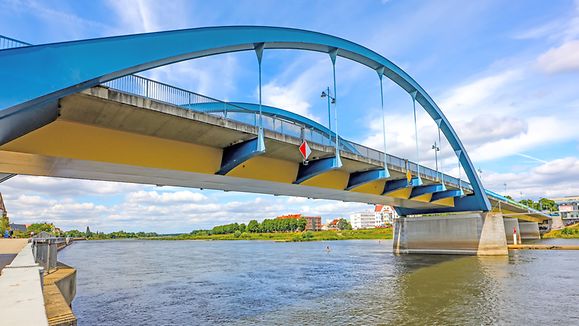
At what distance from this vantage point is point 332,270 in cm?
2692

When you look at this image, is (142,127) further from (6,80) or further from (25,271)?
(25,271)

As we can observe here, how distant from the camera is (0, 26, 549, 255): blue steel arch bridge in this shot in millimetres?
7461

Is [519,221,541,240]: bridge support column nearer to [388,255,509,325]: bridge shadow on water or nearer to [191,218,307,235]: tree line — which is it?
[388,255,509,325]: bridge shadow on water

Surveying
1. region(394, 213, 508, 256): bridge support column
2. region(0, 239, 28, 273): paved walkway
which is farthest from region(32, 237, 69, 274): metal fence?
region(394, 213, 508, 256): bridge support column

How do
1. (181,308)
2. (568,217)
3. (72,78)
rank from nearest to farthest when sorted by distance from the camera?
(72,78)
(181,308)
(568,217)

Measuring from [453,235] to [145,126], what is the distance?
34.5m

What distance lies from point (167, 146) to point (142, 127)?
1.35 m

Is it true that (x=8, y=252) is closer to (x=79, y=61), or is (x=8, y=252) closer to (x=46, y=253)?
(x=46, y=253)

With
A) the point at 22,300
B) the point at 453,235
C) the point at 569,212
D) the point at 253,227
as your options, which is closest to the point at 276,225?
the point at 253,227

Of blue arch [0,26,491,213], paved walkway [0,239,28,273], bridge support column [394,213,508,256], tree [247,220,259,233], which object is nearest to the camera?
blue arch [0,26,491,213]

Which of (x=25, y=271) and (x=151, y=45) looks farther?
(x=151, y=45)

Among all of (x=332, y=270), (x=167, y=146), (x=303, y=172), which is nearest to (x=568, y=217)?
(x=332, y=270)

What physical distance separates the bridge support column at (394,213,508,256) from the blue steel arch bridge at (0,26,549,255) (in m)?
21.5

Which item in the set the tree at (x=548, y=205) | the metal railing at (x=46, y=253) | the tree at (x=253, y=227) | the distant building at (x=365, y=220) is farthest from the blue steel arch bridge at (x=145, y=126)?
the distant building at (x=365, y=220)
